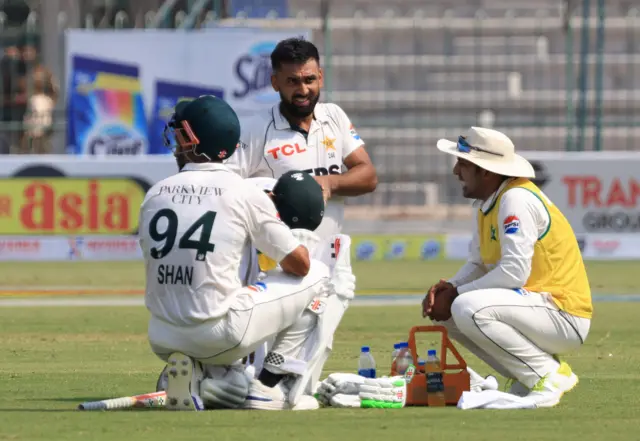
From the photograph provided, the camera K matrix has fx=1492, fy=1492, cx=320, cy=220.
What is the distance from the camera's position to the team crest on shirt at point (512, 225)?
25.0 ft

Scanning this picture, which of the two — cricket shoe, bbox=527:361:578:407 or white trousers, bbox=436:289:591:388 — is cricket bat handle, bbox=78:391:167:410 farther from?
cricket shoe, bbox=527:361:578:407

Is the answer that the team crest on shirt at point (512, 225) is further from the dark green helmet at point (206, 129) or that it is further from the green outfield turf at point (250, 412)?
the dark green helmet at point (206, 129)

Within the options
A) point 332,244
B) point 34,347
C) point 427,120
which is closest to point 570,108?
point 427,120

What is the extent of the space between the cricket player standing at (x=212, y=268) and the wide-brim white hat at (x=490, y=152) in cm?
118

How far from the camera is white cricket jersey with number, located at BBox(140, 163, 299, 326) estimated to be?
716 centimetres

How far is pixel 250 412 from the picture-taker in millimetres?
7246

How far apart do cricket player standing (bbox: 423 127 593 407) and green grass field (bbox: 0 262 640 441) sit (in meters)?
0.30

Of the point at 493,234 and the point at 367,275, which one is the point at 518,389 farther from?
the point at 367,275

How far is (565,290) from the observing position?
782 cm

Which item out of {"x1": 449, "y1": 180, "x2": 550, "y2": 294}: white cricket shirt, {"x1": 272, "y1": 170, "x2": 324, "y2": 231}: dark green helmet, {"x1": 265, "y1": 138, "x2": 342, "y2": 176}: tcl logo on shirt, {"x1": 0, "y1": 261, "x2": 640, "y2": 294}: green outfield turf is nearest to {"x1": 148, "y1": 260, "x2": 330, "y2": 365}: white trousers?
{"x1": 272, "y1": 170, "x2": 324, "y2": 231}: dark green helmet

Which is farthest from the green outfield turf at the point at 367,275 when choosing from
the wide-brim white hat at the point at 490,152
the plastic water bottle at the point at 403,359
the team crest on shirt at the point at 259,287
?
the team crest on shirt at the point at 259,287

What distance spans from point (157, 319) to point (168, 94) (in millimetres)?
16550

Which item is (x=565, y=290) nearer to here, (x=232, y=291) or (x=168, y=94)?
(x=232, y=291)

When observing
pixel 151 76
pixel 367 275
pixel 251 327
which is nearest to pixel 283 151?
pixel 251 327
